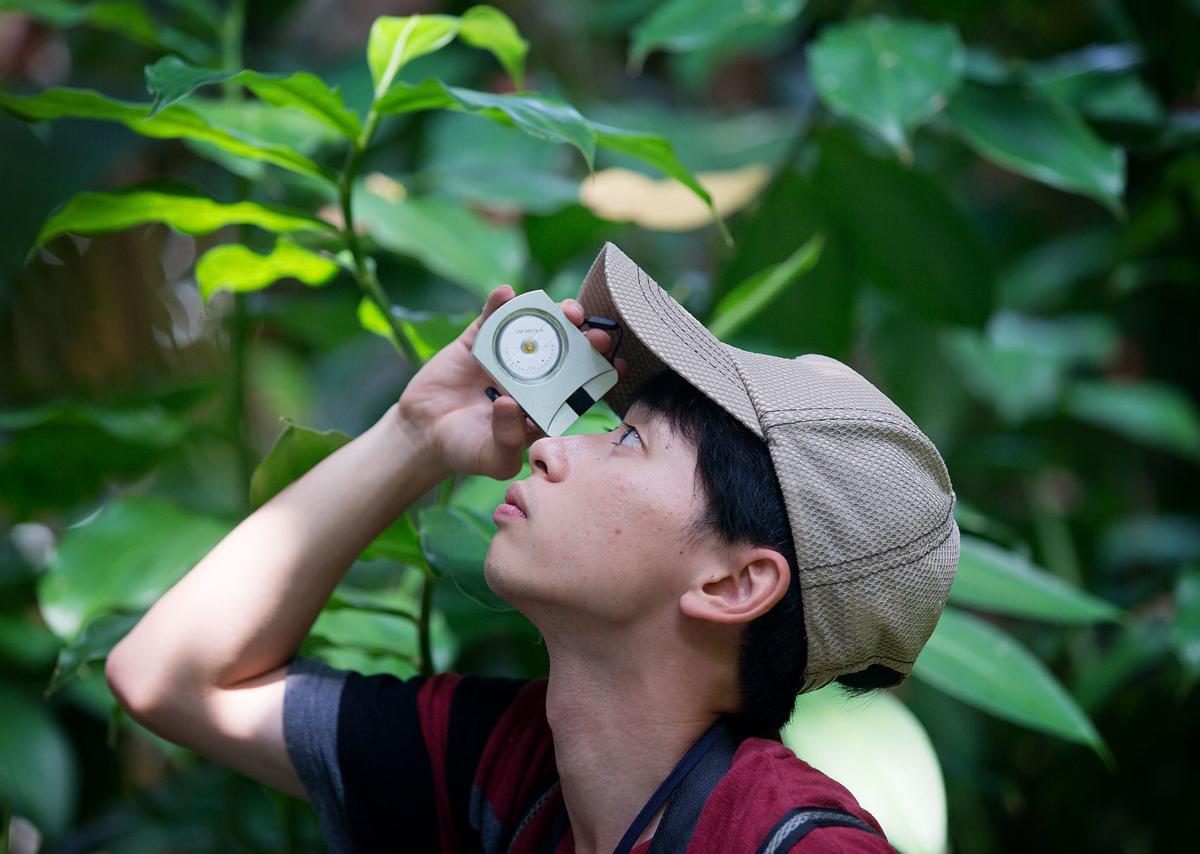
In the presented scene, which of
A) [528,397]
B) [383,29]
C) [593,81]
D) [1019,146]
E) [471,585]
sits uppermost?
[383,29]

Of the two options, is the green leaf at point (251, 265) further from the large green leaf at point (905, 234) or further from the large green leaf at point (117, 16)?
the large green leaf at point (905, 234)

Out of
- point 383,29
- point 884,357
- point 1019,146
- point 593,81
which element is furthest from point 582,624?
point 593,81

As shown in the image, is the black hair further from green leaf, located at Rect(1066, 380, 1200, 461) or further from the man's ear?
green leaf, located at Rect(1066, 380, 1200, 461)

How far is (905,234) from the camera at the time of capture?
5.04ft

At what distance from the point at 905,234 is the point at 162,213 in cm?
95

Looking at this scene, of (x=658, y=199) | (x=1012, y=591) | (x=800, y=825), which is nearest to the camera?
(x=800, y=825)

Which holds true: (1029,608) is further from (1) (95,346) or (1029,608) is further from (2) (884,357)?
(1) (95,346)

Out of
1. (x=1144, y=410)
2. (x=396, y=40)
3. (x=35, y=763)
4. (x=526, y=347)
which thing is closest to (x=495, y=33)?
(x=396, y=40)

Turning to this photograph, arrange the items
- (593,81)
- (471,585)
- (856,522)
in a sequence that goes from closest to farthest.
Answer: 1. (856,522)
2. (471,585)
3. (593,81)

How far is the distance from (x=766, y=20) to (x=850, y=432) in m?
0.84

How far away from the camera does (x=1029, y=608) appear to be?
1.12 meters

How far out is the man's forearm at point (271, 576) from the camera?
0.84m

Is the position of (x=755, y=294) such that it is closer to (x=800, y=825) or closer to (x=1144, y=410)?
(x=800, y=825)

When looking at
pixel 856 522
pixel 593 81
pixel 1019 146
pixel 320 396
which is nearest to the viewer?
pixel 856 522
